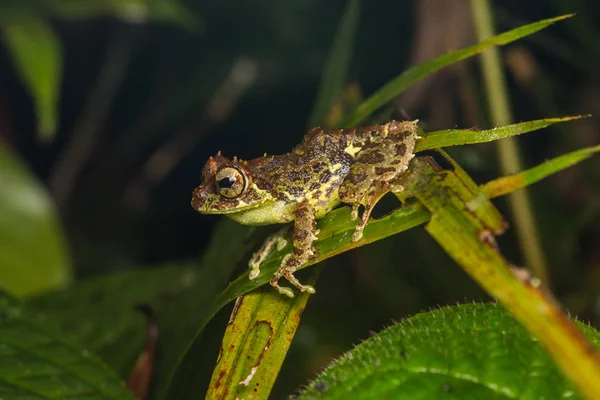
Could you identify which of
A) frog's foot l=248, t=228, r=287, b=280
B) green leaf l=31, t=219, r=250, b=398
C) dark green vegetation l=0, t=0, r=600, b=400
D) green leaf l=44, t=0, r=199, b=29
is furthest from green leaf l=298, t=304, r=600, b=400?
green leaf l=44, t=0, r=199, b=29

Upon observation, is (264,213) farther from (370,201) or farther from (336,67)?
(336,67)

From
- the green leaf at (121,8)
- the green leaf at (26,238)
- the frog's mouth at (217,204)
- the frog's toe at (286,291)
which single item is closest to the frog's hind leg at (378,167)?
the frog's toe at (286,291)

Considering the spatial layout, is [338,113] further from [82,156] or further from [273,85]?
[82,156]

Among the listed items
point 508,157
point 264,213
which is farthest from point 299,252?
point 508,157

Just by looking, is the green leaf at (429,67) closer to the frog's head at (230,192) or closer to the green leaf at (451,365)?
the frog's head at (230,192)

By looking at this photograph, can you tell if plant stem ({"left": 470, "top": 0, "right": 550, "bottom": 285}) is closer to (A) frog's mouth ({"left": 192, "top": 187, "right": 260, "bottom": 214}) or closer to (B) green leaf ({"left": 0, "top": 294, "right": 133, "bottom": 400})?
(A) frog's mouth ({"left": 192, "top": 187, "right": 260, "bottom": 214})
